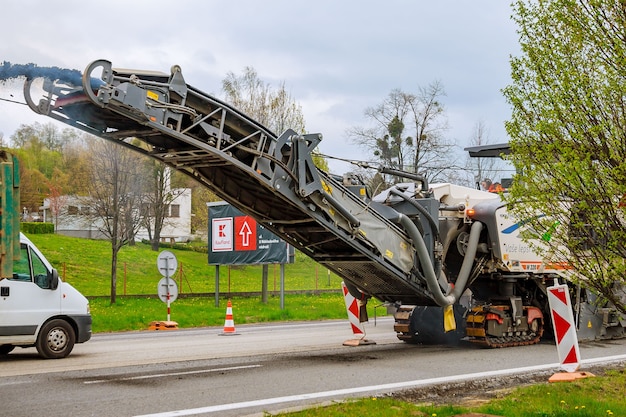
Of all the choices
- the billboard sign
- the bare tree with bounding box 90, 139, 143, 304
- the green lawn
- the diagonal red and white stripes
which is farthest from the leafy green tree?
the green lawn

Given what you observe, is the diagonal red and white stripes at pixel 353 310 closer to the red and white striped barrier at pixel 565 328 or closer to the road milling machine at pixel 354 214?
the road milling machine at pixel 354 214

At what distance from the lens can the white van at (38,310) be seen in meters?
12.2

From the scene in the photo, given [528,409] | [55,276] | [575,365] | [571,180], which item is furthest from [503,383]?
[55,276]

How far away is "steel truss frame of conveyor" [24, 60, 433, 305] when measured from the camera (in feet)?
30.8

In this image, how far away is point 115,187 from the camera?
89.4 ft

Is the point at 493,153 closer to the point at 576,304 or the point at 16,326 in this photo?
the point at 576,304

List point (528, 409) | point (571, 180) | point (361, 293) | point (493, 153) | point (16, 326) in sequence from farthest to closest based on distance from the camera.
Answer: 1. point (493, 153)
2. point (361, 293)
3. point (16, 326)
4. point (528, 409)
5. point (571, 180)

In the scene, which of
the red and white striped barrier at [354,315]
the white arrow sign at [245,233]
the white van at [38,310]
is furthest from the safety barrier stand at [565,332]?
the white arrow sign at [245,233]

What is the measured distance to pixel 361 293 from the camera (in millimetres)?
14398

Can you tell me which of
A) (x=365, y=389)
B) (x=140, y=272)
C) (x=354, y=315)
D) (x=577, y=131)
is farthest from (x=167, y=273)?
(x=140, y=272)

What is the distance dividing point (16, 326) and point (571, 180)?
9075 millimetres

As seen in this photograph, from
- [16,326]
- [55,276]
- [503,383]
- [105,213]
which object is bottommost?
[503,383]

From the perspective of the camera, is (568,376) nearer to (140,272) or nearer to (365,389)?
(365,389)

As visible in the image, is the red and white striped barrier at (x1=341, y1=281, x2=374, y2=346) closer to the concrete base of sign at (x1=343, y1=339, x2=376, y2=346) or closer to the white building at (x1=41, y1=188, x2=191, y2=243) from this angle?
the concrete base of sign at (x1=343, y1=339, x2=376, y2=346)
